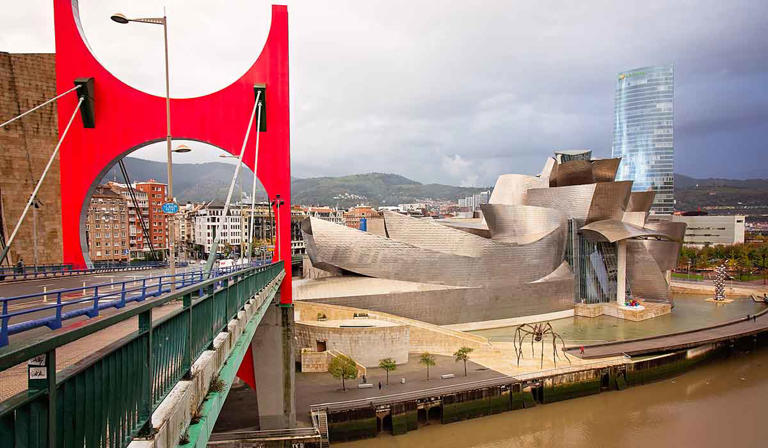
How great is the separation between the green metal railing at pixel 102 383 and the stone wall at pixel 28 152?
18.8m

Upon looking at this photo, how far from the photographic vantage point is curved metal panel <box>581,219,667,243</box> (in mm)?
33156

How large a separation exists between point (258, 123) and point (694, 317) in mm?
33302

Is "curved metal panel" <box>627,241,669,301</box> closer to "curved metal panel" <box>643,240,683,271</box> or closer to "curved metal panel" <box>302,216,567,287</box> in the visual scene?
"curved metal panel" <box>643,240,683,271</box>

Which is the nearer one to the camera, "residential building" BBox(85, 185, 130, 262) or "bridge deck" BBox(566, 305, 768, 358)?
"bridge deck" BBox(566, 305, 768, 358)

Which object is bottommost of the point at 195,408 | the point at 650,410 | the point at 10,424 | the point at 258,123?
the point at 650,410

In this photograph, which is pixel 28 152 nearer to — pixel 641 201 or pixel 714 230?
pixel 641 201

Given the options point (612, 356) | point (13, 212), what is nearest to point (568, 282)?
point (612, 356)

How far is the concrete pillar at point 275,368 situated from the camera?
15.3 metres

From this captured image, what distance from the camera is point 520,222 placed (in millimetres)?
34094

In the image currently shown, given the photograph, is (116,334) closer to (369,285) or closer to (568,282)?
(369,285)

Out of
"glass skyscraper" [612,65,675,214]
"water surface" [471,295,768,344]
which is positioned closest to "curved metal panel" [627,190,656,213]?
"water surface" [471,295,768,344]

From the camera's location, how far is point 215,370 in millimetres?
5191

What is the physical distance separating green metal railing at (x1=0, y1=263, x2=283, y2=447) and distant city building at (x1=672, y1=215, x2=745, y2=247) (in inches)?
3550

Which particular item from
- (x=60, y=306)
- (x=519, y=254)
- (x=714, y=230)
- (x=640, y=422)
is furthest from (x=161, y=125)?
(x=714, y=230)
